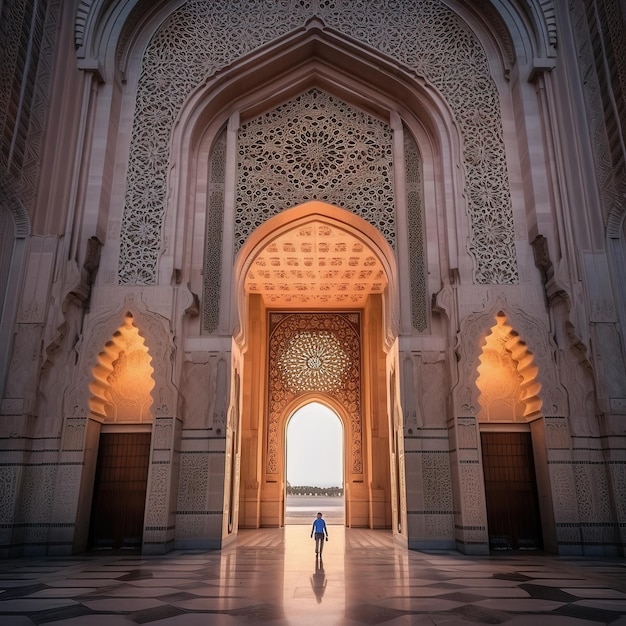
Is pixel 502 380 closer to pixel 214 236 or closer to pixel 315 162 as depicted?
pixel 315 162

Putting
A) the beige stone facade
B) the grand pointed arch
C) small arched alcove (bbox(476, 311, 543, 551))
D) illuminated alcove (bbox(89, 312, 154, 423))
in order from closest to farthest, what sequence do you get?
the beige stone facade → small arched alcove (bbox(476, 311, 543, 551)) → illuminated alcove (bbox(89, 312, 154, 423)) → the grand pointed arch

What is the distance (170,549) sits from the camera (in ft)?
16.7

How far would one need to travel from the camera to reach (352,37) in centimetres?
657

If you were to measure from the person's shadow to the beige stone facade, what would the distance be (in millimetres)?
1595

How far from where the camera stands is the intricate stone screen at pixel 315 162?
634cm

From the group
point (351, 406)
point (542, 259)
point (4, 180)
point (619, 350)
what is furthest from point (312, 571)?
point (351, 406)

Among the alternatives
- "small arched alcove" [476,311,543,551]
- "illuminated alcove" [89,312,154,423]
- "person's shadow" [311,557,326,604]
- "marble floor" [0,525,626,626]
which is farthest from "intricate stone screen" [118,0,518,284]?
"person's shadow" [311,557,326,604]

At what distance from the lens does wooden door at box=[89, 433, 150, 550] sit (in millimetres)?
5625

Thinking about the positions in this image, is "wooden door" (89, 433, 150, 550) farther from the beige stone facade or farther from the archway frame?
the archway frame

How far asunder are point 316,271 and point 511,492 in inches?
177

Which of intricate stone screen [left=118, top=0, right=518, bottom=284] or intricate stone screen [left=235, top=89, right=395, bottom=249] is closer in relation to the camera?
intricate stone screen [left=118, top=0, right=518, bottom=284]

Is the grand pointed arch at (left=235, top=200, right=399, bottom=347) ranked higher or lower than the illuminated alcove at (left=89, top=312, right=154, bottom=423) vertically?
higher

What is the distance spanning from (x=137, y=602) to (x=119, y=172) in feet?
15.5

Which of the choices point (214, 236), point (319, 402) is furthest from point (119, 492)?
point (319, 402)
